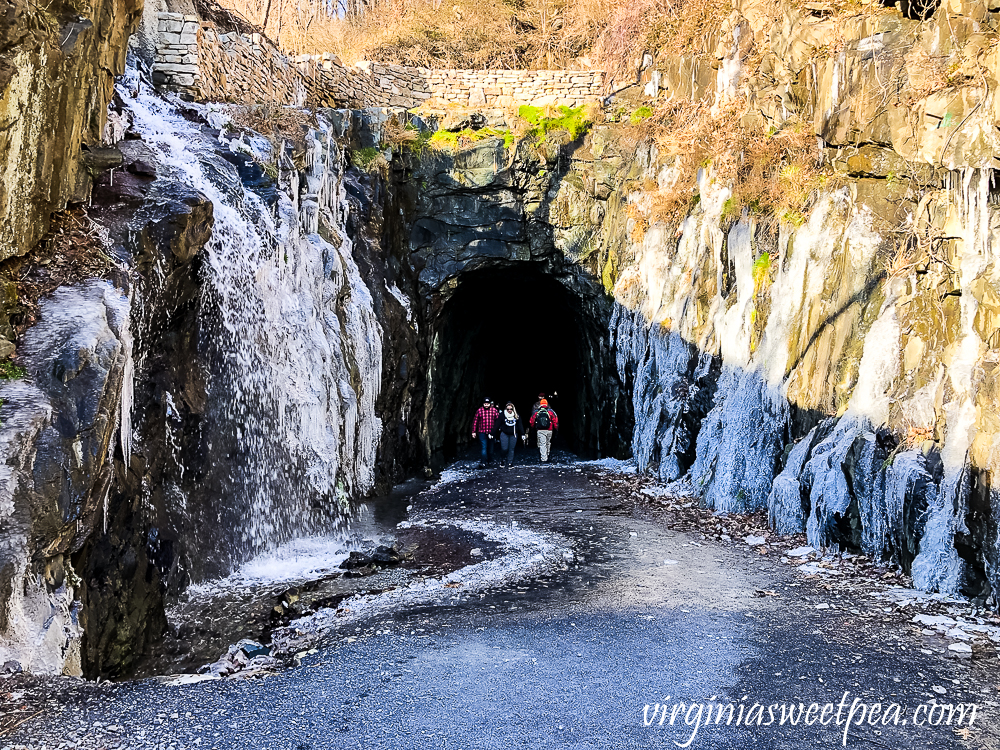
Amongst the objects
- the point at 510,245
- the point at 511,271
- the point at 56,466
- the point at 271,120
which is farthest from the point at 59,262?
the point at 511,271

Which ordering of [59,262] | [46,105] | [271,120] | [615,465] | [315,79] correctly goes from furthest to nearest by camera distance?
[315,79] < [615,465] < [271,120] < [59,262] < [46,105]

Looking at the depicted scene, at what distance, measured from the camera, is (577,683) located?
4910 millimetres

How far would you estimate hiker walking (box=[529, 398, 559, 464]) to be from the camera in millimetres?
17109

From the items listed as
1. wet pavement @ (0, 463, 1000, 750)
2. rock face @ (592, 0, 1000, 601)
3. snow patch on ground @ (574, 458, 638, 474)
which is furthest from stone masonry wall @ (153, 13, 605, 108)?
wet pavement @ (0, 463, 1000, 750)

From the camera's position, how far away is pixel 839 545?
8203 millimetres

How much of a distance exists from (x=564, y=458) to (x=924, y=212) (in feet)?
40.3

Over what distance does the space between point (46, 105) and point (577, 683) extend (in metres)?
6.43

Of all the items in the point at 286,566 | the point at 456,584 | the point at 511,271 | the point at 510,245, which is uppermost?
A: the point at 510,245

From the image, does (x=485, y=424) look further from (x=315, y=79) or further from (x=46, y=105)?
(x=46, y=105)

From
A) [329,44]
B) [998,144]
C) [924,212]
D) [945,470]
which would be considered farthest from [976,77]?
[329,44]

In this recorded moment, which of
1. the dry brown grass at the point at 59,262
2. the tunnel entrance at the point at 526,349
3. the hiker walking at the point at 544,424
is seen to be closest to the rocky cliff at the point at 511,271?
the dry brown grass at the point at 59,262

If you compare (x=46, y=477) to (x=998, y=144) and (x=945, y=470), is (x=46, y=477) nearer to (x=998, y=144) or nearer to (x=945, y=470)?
(x=945, y=470)

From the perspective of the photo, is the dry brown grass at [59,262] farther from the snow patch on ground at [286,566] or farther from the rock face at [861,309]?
the rock face at [861,309]

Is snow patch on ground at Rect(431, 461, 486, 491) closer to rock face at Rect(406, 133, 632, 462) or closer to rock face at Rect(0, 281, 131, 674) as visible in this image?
rock face at Rect(406, 133, 632, 462)
